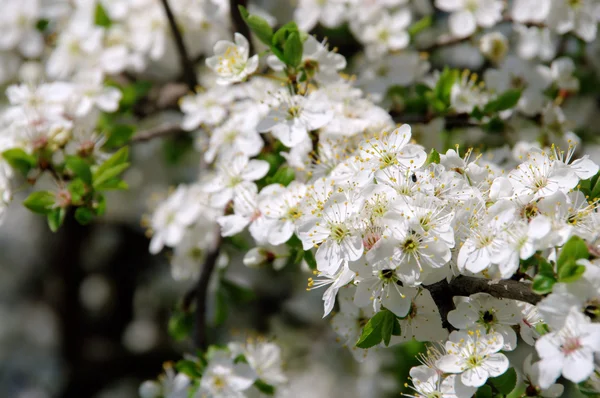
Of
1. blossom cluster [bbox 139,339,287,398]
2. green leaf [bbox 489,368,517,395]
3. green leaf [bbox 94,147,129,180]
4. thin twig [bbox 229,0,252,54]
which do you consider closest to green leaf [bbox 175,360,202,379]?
blossom cluster [bbox 139,339,287,398]

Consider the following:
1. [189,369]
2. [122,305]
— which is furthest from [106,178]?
[122,305]

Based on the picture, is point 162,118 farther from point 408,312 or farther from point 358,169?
point 408,312

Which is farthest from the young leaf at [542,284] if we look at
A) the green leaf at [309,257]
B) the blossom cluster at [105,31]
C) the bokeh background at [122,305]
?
the bokeh background at [122,305]

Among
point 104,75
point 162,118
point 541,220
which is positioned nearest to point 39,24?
point 104,75

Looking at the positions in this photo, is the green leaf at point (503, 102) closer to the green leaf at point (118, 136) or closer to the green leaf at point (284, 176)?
the green leaf at point (284, 176)

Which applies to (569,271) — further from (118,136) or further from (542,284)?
(118,136)
